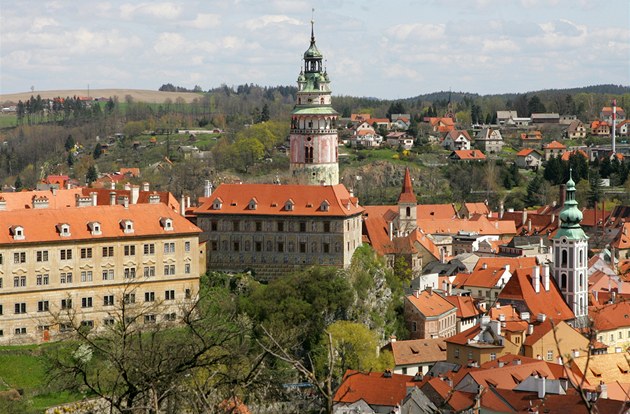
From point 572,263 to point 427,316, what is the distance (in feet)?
34.2

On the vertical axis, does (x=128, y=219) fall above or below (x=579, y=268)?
above

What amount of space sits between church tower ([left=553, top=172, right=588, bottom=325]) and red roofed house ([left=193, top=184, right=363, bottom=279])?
14.1 metres

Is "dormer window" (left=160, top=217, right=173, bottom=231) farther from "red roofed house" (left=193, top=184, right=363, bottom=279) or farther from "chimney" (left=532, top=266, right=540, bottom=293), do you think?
"chimney" (left=532, top=266, right=540, bottom=293)

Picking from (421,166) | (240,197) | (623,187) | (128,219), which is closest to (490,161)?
(421,166)

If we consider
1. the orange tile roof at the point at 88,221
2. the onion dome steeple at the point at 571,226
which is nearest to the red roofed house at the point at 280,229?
the orange tile roof at the point at 88,221

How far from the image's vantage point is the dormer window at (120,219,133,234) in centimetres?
5762

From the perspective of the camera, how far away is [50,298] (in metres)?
55.3

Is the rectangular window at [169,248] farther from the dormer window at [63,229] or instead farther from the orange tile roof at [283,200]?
the orange tile roof at [283,200]

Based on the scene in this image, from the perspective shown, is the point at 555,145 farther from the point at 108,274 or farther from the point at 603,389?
the point at 603,389

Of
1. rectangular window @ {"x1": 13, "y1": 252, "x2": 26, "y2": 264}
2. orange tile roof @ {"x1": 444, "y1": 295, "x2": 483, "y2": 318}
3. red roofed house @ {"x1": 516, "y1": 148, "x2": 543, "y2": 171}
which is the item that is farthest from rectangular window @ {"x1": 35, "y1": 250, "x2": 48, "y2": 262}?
red roofed house @ {"x1": 516, "y1": 148, "x2": 543, "y2": 171}

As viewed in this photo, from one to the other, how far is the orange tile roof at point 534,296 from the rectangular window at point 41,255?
27.4 metres

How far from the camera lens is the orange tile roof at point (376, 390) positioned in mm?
49000

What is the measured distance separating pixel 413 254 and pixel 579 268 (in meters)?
11.5

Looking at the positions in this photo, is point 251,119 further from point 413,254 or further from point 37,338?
point 37,338
